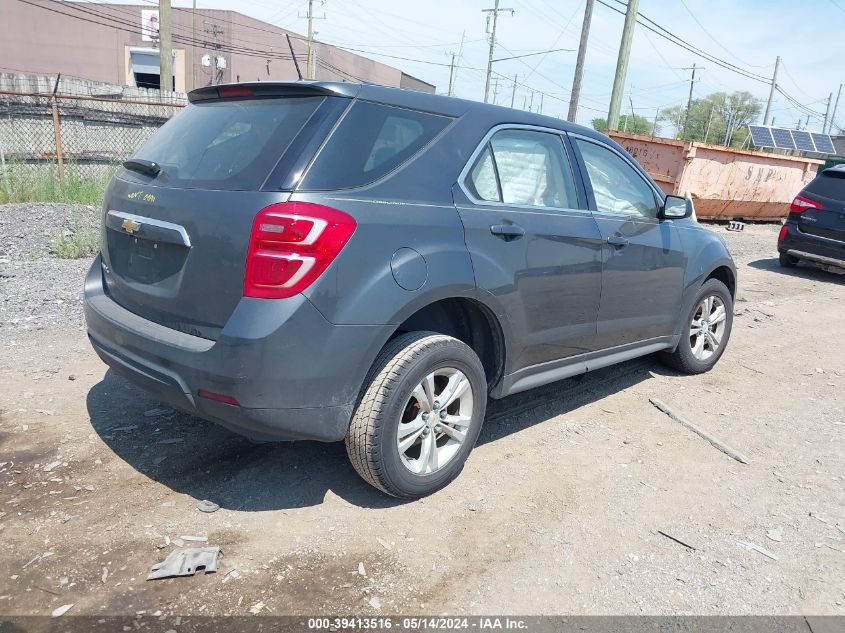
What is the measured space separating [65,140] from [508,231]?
14907 millimetres

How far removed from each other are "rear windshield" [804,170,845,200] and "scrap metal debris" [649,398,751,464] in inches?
286

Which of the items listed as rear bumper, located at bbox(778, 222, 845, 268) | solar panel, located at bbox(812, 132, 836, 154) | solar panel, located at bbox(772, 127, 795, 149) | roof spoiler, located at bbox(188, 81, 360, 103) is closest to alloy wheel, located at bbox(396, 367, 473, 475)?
roof spoiler, located at bbox(188, 81, 360, 103)

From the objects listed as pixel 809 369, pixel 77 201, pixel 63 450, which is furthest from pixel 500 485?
pixel 77 201

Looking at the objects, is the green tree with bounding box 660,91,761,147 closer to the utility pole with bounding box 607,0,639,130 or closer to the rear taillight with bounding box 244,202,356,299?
the utility pole with bounding box 607,0,639,130

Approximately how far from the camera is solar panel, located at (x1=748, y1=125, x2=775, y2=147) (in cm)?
2342

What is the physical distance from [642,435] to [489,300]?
1644mm

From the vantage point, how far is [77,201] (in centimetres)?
1002

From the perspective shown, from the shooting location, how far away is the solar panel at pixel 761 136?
76.8ft

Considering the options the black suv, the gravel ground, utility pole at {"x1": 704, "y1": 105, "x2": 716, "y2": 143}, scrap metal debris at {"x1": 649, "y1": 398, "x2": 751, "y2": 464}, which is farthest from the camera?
utility pole at {"x1": 704, "y1": 105, "x2": 716, "y2": 143}

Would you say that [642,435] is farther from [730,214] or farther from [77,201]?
[730,214]

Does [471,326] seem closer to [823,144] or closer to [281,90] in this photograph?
[281,90]

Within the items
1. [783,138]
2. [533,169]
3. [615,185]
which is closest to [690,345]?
[615,185]

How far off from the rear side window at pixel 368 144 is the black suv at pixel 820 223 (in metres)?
9.04

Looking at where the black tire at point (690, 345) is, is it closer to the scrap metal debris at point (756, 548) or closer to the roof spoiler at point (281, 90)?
the scrap metal debris at point (756, 548)
